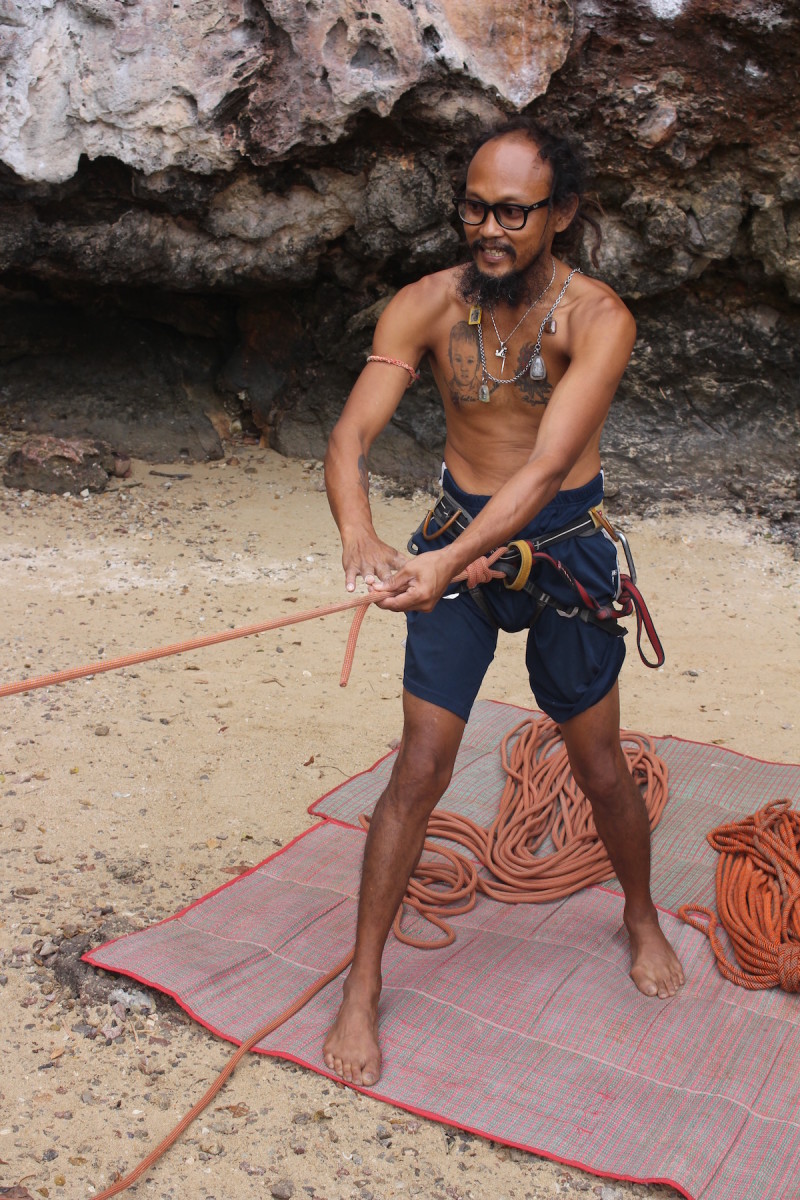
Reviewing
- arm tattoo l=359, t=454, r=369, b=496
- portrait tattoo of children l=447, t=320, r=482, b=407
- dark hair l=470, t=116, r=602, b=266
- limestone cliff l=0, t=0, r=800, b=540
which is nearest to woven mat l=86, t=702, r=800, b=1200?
arm tattoo l=359, t=454, r=369, b=496

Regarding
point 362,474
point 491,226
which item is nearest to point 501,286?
point 491,226

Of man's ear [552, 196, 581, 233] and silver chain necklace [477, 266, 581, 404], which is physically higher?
man's ear [552, 196, 581, 233]

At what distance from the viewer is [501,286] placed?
261cm

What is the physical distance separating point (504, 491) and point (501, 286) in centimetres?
59

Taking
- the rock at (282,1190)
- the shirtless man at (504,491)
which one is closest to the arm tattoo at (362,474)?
the shirtless man at (504,491)

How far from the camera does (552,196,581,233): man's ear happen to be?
266 centimetres

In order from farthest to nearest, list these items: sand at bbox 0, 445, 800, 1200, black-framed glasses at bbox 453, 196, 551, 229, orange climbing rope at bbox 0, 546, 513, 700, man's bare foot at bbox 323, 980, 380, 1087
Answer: black-framed glasses at bbox 453, 196, 551, 229 < man's bare foot at bbox 323, 980, 380, 1087 < sand at bbox 0, 445, 800, 1200 < orange climbing rope at bbox 0, 546, 513, 700

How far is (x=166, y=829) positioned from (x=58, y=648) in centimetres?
144

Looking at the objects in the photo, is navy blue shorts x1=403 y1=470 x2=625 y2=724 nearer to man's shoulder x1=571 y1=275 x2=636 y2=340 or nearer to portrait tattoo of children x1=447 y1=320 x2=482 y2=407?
portrait tattoo of children x1=447 y1=320 x2=482 y2=407

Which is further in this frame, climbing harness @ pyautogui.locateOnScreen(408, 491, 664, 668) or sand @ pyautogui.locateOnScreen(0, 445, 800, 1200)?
climbing harness @ pyautogui.locateOnScreen(408, 491, 664, 668)

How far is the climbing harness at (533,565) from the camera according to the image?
2.56 meters

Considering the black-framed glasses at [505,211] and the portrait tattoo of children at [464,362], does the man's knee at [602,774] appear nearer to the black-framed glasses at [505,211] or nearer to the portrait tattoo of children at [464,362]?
the portrait tattoo of children at [464,362]

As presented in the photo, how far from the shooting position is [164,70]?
5238 millimetres

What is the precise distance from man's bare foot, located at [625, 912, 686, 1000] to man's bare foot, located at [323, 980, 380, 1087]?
708 mm
